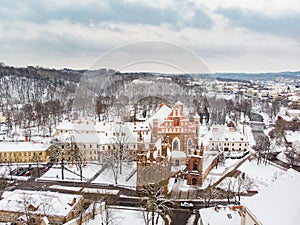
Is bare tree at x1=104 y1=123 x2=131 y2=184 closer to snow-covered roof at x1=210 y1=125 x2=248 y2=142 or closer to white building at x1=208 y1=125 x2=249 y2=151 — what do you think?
white building at x1=208 y1=125 x2=249 y2=151

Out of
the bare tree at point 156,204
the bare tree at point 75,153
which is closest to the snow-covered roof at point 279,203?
the bare tree at point 156,204

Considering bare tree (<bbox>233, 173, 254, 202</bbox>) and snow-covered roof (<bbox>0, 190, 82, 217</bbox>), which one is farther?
bare tree (<bbox>233, 173, 254, 202</bbox>)

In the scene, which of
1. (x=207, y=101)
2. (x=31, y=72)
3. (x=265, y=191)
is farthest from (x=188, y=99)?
(x=31, y=72)

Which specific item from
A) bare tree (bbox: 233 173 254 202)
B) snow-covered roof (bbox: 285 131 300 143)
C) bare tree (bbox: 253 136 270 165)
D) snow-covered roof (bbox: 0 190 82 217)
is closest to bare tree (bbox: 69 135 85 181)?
snow-covered roof (bbox: 0 190 82 217)

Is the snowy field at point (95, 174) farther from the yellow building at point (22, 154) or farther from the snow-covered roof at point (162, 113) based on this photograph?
the snow-covered roof at point (162, 113)

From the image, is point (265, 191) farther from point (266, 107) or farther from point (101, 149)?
point (266, 107)

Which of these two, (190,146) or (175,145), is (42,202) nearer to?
(175,145)
